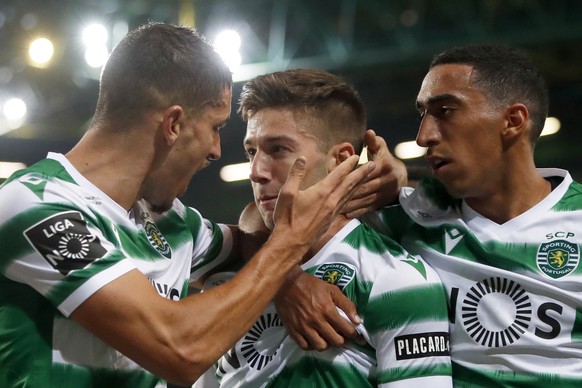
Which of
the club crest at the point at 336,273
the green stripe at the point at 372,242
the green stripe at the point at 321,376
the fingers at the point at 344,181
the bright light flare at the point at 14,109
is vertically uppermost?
the fingers at the point at 344,181

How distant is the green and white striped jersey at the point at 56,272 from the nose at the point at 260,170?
1.48 feet

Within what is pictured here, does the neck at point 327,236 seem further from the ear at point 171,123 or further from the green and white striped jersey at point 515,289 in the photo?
the ear at point 171,123

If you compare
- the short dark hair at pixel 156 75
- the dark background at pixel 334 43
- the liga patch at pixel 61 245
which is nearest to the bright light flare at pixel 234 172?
the dark background at pixel 334 43

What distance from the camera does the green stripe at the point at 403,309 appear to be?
2.00m

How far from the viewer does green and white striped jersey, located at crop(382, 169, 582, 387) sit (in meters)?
2.04

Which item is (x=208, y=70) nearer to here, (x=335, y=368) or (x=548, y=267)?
(x=335, y=368)

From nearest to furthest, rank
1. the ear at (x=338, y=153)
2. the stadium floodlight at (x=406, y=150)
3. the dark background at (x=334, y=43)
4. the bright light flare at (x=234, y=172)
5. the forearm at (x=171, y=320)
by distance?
the forearm at (x=171, y=320), the ear at (x=338, y=153), the dark background at (x=334, y=43), the stadium floodlight at (x=406, y=150), the bright light flare at (x=234, y=172)

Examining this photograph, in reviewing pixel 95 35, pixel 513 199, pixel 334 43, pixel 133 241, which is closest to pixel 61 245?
pixel 133 241

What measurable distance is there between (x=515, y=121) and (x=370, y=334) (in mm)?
710

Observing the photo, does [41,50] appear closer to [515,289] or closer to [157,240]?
[157,240]

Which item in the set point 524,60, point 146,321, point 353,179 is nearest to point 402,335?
point 353,179

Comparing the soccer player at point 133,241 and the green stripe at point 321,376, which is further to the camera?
the green stripe at point 321,376

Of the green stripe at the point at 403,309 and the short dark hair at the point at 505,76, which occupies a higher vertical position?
the short dark hair at the point at 505,76

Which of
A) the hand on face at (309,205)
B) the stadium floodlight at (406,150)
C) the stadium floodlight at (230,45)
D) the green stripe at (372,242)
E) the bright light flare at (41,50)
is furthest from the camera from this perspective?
the stadium floodlight at (406,150)
